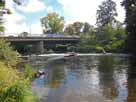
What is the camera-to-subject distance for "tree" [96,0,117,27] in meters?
152

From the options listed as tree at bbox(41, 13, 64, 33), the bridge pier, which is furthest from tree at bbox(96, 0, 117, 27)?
the bridge pier

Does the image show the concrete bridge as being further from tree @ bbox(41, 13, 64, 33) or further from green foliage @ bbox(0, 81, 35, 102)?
green foliage @ bbox(0, 81, 35, 102)

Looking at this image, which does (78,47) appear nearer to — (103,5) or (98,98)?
(103,5)

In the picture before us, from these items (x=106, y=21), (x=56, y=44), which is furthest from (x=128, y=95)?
(x=106, y=21)

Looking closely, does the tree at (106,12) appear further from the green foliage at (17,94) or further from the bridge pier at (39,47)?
the green foliage at (17,94)

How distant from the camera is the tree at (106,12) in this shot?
500 feet

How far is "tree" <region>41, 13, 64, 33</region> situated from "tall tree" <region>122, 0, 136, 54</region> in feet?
196

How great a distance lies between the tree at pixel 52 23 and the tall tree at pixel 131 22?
196 ft

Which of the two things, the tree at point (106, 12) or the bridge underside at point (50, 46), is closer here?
the bridge underside at point (50, 46)

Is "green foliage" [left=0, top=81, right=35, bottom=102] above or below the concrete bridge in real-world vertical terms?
above

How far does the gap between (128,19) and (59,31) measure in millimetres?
69710

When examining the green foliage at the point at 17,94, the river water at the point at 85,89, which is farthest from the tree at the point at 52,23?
the green foliage at the point at 17,94

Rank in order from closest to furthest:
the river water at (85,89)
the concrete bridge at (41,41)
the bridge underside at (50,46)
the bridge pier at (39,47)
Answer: the river water at (85,89) < the concrete bridge at (41,41) < the bridge pier at (39,47) < the bridge underside at (50,46)

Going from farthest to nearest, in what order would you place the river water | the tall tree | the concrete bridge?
the concrete bridge < the tall tree < the river water
